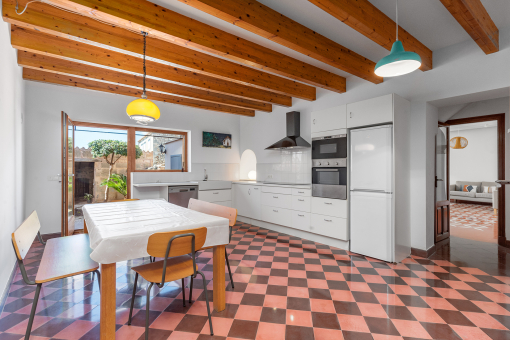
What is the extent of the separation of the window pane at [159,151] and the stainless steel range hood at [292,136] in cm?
238

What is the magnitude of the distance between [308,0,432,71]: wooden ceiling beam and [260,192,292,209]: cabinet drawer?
9.05 ft

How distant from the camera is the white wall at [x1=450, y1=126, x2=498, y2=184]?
791 cm

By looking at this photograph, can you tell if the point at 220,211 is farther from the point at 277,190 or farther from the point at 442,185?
the point at 442,185

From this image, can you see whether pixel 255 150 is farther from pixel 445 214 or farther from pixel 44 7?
pixel 44 7

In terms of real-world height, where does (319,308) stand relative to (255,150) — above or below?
below

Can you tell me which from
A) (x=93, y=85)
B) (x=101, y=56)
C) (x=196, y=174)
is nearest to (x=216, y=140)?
Answer: (x=196, y=174)

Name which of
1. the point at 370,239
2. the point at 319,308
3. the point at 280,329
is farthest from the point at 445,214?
the point at 280,329

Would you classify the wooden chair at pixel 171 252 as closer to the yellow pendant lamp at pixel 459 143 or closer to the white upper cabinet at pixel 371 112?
the white upper cabinet at pixel 371 112

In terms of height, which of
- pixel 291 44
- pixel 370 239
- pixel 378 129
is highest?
pixel 291 44

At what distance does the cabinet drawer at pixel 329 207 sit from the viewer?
3.59 m

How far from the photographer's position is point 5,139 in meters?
2.33

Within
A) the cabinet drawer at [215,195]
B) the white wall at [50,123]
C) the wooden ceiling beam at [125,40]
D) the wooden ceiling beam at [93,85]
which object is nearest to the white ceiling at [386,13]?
the wooden ceiling beam at [125,40]

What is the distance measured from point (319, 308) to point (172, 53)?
3166 mm

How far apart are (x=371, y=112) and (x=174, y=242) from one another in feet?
9.77
